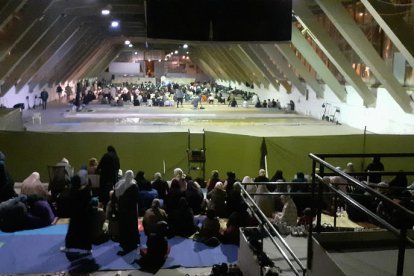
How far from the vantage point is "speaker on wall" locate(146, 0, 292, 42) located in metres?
8.87

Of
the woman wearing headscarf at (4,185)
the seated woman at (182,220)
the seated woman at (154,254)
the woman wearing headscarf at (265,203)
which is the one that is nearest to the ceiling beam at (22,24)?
the woman wearing headscarf at (4,185)

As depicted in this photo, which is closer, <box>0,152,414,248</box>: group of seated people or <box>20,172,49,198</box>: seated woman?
<box>0,152,414,248</box>: group of seated people

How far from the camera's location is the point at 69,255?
7598mm

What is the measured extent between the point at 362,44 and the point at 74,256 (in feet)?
34.7

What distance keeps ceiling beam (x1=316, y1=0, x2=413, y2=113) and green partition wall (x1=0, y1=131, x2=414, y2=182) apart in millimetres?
2783

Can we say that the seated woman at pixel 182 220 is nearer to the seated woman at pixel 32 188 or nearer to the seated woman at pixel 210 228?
the seated woman at pixel 210 228

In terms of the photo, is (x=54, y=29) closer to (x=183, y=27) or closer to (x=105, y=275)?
(x=183, y=27)

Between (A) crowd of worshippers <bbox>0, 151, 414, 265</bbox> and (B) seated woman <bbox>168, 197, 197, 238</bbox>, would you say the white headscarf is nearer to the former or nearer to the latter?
(A) crowd of worshippers <bbox>0, 151, 414, 265</bbox>

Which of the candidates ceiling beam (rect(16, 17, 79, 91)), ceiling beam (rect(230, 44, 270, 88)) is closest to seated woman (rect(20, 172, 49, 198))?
ceiling beam (rect(16, 17, 79, 91))

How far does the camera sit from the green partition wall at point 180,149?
1198 centimetres

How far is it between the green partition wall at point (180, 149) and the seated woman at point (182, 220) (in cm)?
390

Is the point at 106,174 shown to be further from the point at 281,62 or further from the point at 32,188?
the point at 281,62

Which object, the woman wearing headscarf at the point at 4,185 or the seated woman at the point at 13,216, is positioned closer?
the seated woman at the point at 13,216

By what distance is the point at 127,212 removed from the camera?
25.9 feet
